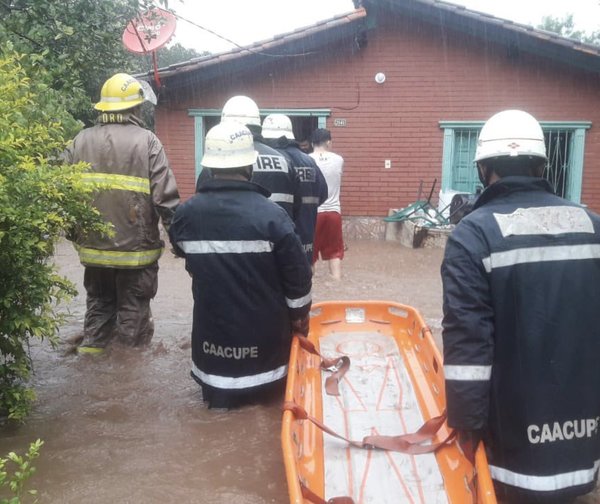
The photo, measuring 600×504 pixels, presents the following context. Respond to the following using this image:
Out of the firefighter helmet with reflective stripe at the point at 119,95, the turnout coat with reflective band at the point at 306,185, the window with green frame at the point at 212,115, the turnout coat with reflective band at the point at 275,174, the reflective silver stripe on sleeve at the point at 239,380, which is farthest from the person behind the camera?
the window with green frame at the point at 212,115

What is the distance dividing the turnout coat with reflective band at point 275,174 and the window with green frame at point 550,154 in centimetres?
772

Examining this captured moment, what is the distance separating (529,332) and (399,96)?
34.2ft

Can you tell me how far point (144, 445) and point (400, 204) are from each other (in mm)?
9789

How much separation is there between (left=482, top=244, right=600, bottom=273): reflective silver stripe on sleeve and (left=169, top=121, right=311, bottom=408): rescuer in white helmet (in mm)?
1359

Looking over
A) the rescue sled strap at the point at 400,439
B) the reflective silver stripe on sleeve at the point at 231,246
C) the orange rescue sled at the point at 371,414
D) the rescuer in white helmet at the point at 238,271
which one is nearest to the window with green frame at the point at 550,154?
the orange rescue sled at the point at 371,414

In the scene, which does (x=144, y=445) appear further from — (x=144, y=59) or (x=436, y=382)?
(x=144, y=59)

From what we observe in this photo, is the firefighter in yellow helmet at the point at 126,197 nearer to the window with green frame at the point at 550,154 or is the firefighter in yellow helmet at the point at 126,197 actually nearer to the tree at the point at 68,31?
the tree at the point at 68,31

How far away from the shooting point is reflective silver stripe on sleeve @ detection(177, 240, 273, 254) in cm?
360

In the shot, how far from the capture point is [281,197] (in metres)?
5.25

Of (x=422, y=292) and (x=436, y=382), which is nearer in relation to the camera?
(x=436, y=382)

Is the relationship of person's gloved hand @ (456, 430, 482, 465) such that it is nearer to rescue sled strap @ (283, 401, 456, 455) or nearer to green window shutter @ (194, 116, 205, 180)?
rescue sled strap @ (283, 401, 456, 455)

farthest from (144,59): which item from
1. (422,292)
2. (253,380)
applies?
(253,380)

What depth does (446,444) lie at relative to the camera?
3006 millimetres

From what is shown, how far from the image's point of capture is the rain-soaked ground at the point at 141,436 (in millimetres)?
3088
